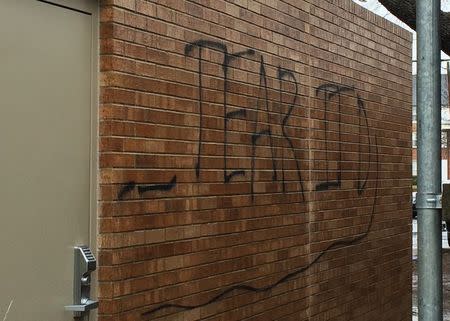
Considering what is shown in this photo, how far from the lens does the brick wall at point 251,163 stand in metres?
4.91

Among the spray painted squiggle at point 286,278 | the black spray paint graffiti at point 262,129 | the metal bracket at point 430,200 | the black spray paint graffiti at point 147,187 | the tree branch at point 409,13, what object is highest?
the tree branch at point 409,13

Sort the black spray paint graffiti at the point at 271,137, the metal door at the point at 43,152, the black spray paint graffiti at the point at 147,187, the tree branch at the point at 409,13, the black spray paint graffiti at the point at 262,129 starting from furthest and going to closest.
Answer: the tree branch at the point at 409,13
the black spray paint graffiti at the point at 262,129
the black spray paint graffiti at the point at 271,137
the black spray paint graffiti at the point at 147,187
the metal door at the point at 43,152

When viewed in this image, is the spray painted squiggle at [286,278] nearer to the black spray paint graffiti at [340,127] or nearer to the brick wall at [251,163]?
the brick wall at [251,163]

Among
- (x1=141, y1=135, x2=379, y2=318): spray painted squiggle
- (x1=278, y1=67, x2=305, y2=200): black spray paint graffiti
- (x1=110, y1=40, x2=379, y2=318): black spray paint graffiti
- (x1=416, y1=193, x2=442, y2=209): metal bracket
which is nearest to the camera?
(x1=416, y1=193, x2=442, y2=209): metal bracket

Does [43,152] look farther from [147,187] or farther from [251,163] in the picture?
[251,163]

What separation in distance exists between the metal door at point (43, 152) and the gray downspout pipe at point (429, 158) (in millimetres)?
1797

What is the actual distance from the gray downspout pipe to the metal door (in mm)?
1797

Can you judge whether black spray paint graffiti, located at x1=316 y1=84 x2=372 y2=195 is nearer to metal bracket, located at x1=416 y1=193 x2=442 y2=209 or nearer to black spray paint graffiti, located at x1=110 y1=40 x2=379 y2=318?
black spray paint graffiti, located at x1=110 y1=40 x2=379 y2=318

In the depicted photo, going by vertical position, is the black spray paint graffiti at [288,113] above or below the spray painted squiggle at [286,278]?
above

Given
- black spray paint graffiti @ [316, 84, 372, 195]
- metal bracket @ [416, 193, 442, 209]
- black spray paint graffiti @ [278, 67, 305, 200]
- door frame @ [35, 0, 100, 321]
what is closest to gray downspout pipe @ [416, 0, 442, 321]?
metal bracket @ [416, 193, 442, 209]

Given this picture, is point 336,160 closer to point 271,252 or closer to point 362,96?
point 362,96

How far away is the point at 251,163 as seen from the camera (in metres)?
6.32

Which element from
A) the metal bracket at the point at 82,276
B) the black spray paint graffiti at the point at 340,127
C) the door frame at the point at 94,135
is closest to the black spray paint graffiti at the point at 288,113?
the black spray paint graffiti at the point at 340,127

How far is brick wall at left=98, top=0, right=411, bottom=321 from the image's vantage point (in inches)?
193
